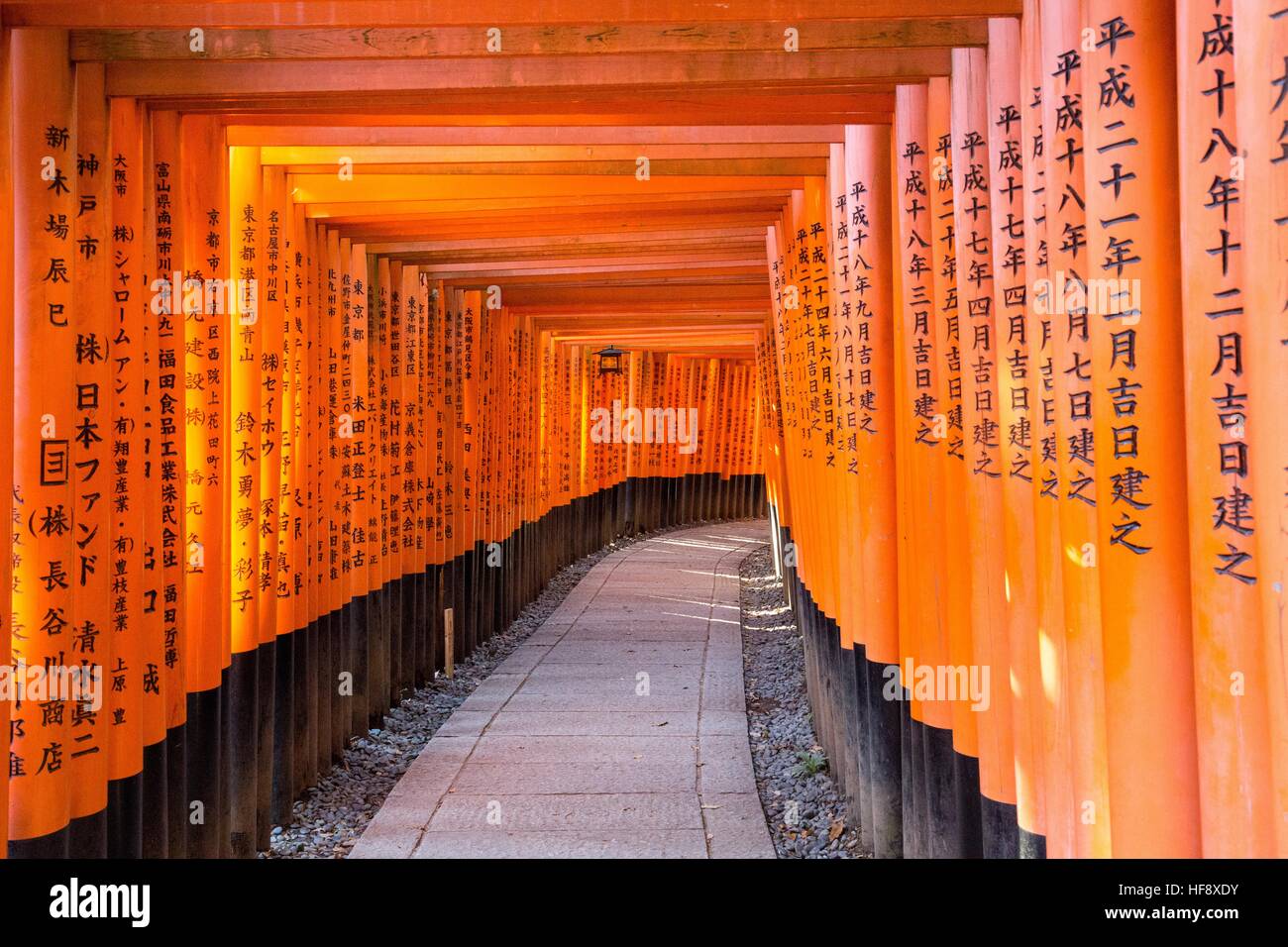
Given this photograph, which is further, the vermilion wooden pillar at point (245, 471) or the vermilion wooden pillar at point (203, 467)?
the vermilion wooden pillar at point (245, 471)

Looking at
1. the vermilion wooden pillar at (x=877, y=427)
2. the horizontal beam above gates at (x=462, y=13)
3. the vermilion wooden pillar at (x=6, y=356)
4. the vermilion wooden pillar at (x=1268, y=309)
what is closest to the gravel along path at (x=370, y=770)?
the vermilion wooden pillar at (x=6, y=356)

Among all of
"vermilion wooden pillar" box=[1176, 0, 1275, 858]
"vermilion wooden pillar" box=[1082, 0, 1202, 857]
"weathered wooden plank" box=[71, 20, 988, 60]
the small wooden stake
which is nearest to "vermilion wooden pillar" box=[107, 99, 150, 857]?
"weathered wooden plank" box=[71, 20, 988, 60]

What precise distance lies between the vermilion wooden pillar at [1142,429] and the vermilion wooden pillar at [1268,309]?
0.37 m

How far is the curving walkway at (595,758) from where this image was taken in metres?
5.29

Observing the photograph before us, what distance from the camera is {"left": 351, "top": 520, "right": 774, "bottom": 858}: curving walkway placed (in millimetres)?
5285

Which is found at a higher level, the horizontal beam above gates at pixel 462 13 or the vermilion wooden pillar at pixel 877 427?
the horizontal beam above gates at pixel 462 13

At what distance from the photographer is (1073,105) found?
256 cm

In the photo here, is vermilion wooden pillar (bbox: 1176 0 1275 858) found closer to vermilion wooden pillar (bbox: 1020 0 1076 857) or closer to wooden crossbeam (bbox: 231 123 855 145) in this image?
vermilion wooden pillar (bbox: 1020 0 1076 857)

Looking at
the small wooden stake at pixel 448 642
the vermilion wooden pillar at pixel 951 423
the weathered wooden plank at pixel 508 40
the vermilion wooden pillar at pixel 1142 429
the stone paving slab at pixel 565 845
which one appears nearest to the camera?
the vermilion wooden pillar at pixel 1142 429

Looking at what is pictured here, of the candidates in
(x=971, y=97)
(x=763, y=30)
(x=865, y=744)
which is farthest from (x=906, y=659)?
(x=763, y=30)

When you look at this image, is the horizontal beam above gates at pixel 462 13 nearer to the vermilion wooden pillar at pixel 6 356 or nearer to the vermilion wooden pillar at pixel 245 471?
the vermilion wooden pillar at pixel 6 356

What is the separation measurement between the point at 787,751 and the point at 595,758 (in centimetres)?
125

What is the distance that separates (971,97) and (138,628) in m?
3.36

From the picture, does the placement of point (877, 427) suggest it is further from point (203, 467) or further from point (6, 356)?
point (6, 356)
